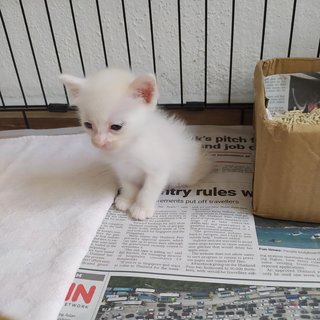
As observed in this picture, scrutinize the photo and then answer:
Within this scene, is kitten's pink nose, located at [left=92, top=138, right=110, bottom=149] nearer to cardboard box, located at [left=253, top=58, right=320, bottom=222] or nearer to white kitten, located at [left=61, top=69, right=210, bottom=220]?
white kitten, located at [left=61, top=69, right=210, bottom=220]

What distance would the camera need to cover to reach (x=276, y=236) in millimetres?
897

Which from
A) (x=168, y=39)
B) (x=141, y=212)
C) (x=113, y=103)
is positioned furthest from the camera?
(x=168, y=39)

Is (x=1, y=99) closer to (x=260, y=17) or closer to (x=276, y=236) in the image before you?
(x=260, y=17)

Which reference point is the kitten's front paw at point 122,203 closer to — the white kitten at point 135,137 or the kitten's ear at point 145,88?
the white kitten at point 135,137

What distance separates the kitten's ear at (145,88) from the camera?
2.59 feet

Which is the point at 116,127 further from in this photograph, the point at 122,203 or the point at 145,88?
the point at 122,203

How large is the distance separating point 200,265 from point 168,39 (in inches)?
32.1

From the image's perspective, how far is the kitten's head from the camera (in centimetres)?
81

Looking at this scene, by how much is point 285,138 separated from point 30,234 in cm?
65

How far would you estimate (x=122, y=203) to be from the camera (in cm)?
103

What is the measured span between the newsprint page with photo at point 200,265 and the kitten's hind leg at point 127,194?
3cm

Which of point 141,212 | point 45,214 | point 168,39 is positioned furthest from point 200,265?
point 168,39

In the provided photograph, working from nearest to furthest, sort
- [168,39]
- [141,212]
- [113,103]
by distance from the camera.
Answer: [113,103] < [141,212] < [168,39]

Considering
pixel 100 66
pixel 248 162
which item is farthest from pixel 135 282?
pixel 100 66
